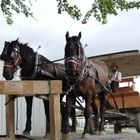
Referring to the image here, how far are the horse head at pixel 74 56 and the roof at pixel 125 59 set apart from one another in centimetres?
387

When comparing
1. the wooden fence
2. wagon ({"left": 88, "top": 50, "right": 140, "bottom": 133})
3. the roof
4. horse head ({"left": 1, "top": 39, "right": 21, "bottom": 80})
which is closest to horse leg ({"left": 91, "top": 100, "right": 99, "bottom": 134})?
wagon ({"left": 88, "top": 50, "right": 140, "bottom": 133})

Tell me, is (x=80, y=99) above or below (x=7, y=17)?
below

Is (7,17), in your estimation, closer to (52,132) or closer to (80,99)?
(80,99)

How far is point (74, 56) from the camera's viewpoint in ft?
30.5

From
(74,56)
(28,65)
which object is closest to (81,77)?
(74,56)

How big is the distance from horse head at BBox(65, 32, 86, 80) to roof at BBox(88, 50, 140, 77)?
387 cm

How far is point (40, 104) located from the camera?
1528 cm

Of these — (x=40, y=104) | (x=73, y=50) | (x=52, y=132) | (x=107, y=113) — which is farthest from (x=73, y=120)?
(x=52, y=132)

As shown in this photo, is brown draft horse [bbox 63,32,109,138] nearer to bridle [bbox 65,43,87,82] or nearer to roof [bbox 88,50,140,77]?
bridle [bbox 65,43,87,82]

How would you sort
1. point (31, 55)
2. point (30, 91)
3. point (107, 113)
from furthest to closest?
point (107, 113), point (31, 55), point (30, 91)

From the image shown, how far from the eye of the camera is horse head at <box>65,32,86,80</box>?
9125 mm

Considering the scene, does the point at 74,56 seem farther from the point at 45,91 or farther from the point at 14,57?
the point at 45,91

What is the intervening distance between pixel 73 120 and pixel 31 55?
2.91 m

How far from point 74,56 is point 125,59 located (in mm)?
4860
